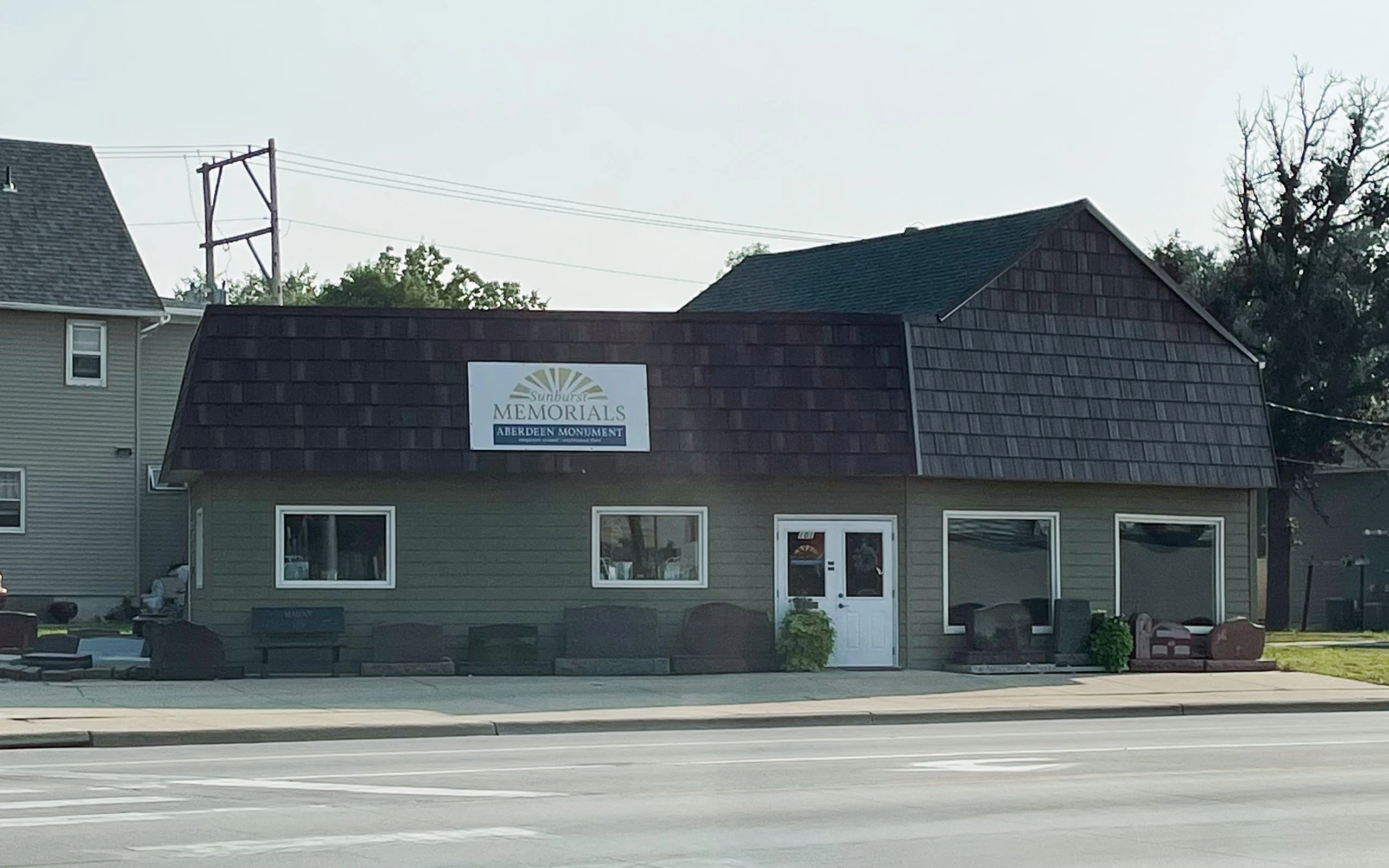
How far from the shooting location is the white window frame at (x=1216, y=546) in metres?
27.4

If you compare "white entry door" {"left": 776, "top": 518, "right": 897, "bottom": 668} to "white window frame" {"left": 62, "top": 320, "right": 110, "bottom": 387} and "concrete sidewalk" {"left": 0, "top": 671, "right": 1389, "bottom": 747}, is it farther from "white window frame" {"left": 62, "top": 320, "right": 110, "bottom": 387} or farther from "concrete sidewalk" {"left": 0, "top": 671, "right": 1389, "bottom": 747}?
"white window frame" {"left": 62, "top": 320, "right": 110, "bottom": 387}

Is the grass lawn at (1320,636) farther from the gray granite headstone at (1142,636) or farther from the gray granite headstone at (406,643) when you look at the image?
the gray granite headstone at (406,643)

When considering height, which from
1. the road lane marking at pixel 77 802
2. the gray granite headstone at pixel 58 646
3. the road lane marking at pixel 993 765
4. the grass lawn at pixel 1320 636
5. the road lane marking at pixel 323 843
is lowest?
the grass lawn at pixel 1320 636

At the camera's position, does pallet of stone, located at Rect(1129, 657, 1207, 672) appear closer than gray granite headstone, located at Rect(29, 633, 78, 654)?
No

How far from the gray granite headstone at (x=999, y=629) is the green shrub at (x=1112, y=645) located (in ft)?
3.71

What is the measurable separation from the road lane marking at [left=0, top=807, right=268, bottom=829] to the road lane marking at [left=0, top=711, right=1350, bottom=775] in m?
3.09

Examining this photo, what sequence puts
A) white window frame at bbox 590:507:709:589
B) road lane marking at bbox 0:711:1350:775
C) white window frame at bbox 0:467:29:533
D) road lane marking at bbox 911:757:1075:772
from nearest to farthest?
road lane marking at bbox 911:757:1075:772, road lane marking at bbox 0:711:1350:775, white window frame at bbox 590:507:709:589, white window frame at bbox 0:467:29:533

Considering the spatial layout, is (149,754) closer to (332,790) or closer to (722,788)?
(332,790)

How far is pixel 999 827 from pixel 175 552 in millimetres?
30340

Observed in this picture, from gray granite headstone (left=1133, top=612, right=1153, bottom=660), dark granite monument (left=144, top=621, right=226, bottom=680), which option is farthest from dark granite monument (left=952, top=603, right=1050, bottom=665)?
dark granite monument (left=144, top=621, right=226, bottom=680)

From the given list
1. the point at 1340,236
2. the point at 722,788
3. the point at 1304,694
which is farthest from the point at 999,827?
the point at 1340,236

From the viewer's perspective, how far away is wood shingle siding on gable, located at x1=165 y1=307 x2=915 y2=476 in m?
24.3

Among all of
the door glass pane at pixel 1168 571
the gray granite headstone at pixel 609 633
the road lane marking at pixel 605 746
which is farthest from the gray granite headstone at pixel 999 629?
the road lane marking at pixel 605 746

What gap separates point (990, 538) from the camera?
1053 inches
